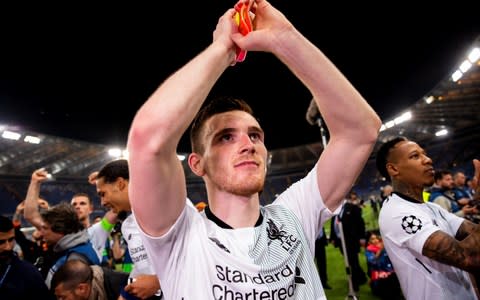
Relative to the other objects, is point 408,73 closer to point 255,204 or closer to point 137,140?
point 255,204

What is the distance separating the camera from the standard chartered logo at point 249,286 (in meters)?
1.10

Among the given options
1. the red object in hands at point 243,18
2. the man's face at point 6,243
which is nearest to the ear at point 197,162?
the red object in hands at point 243,18

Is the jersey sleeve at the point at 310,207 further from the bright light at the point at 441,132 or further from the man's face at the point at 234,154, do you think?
the bright light at the point at 441,132

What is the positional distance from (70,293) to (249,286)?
1.90 meters

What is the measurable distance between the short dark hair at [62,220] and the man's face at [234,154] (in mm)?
2293

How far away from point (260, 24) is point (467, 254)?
6.03ft

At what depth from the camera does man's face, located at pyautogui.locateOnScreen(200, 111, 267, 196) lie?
1266 millimetres

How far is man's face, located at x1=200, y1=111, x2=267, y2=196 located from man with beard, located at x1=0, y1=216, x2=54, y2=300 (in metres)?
1.88

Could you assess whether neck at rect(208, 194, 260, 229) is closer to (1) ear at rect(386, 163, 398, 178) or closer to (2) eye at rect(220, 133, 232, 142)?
(2) eye at rect(220, 133, 232, 142)

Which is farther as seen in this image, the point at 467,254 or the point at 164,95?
the point at 467,254

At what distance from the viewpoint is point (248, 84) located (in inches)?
243

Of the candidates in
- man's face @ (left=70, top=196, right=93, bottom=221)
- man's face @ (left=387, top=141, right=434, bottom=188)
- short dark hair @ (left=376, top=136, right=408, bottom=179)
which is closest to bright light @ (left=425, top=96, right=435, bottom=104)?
short dark hair @ (left=376, top=136, right=408, bottom=179)

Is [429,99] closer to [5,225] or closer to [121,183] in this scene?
[121,183]

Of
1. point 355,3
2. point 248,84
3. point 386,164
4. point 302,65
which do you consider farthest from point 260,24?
point 248,84
